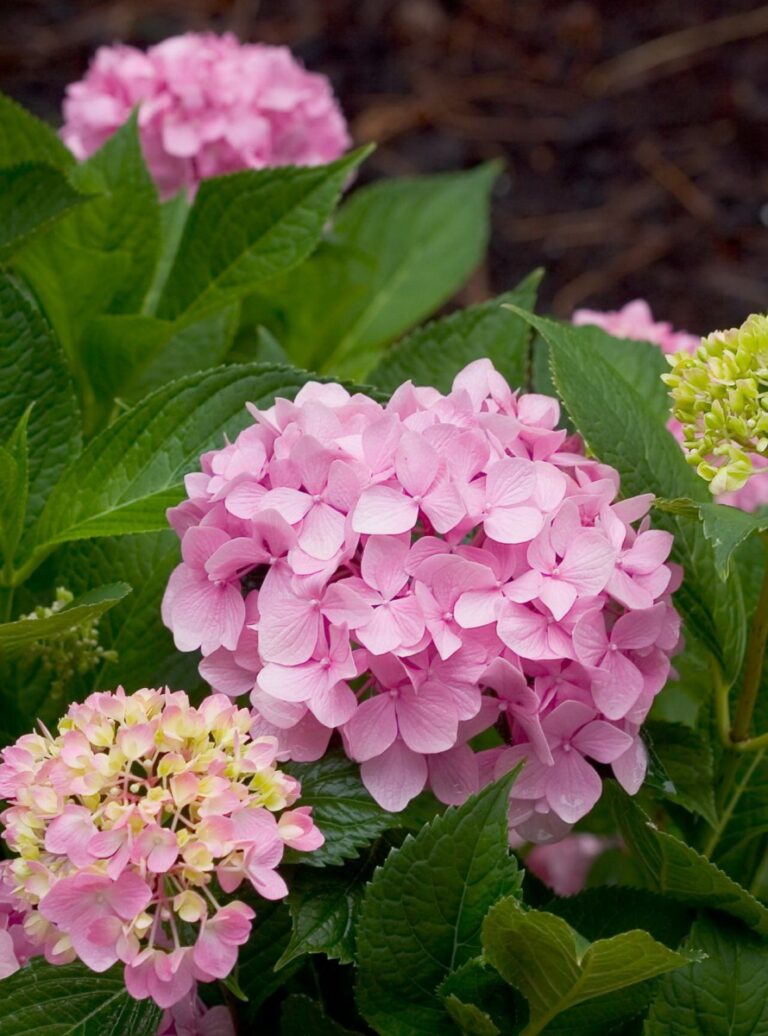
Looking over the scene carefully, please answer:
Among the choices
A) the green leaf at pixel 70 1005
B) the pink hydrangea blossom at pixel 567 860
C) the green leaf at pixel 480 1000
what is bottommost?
the pink hydrangea blossom at pixel 567 860

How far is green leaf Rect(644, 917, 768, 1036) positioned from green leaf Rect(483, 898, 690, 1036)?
0.15ft

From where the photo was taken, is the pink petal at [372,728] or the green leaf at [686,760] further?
the green leaf at [686,760]

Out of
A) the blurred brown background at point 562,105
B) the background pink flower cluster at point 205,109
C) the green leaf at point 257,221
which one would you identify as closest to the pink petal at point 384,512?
the green leaf at point 257,221

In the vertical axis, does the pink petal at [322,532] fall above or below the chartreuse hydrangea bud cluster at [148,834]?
above

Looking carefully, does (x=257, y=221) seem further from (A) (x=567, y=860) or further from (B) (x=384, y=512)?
(A) (x=567, y=860)

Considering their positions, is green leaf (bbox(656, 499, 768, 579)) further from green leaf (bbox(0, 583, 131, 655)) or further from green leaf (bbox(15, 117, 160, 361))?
green leaf (bbox(15, 117, 160, 361))

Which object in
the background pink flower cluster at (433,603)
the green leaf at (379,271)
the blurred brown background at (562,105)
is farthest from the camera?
the blurred brown background at (562,105)

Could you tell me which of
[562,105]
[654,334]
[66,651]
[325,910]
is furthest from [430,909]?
[562,105]

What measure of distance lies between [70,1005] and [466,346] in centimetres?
57

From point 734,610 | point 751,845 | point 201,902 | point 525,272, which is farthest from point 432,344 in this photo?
point 525,272

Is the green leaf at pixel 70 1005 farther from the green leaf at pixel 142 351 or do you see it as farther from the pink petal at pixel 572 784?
the green leaf at pixel 142 351

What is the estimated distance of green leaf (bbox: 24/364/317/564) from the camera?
91 centimetres

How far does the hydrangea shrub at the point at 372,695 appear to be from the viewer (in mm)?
694

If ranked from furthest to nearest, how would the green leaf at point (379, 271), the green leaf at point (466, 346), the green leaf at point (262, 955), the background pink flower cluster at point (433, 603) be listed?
the green leaf at point (379, 271)
the green leaf at point (466, 346)
the green leaf at point (262, 955)
the background pink flower cluster at point (433, 603)
